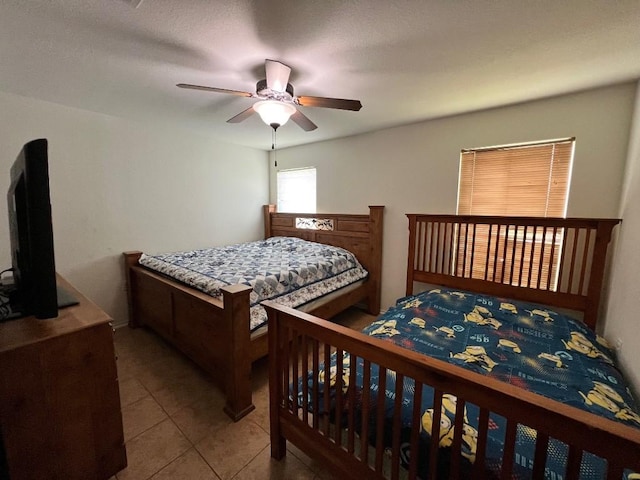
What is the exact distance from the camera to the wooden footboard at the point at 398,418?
634 mm

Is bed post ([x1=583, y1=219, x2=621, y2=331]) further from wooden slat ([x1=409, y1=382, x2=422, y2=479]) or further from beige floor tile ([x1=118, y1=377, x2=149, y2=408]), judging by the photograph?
beige floor tile ([x1=118, y1=377, x2=149, y2=408])

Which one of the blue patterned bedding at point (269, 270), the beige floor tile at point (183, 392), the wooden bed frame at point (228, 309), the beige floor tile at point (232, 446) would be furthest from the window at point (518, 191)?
the beige floor tile at point (183, 392)

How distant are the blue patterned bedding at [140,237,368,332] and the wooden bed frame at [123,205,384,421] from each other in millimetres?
105

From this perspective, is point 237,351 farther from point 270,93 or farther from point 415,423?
point 270,93

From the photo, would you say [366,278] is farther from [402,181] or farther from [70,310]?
[70,310]

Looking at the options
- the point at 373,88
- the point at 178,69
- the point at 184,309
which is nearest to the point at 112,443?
the point at 184,309

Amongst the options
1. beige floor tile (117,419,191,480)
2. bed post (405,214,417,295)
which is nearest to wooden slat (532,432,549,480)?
beige floor tile (117,419,191,480)

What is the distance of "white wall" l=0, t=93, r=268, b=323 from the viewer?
2.38 m

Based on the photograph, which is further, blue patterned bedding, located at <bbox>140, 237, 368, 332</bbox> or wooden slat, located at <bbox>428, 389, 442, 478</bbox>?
blue patterned bedding, located at <bbox>140, 237, 368, 332</bbox>

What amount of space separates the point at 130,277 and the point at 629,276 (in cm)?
414

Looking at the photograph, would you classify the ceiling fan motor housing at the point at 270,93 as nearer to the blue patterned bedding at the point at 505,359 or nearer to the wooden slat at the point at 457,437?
the blue patterned bedding at the point at 505,359

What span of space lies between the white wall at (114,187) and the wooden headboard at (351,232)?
108 centimetres

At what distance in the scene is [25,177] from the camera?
1121 mm

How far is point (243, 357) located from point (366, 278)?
1.95 metres
